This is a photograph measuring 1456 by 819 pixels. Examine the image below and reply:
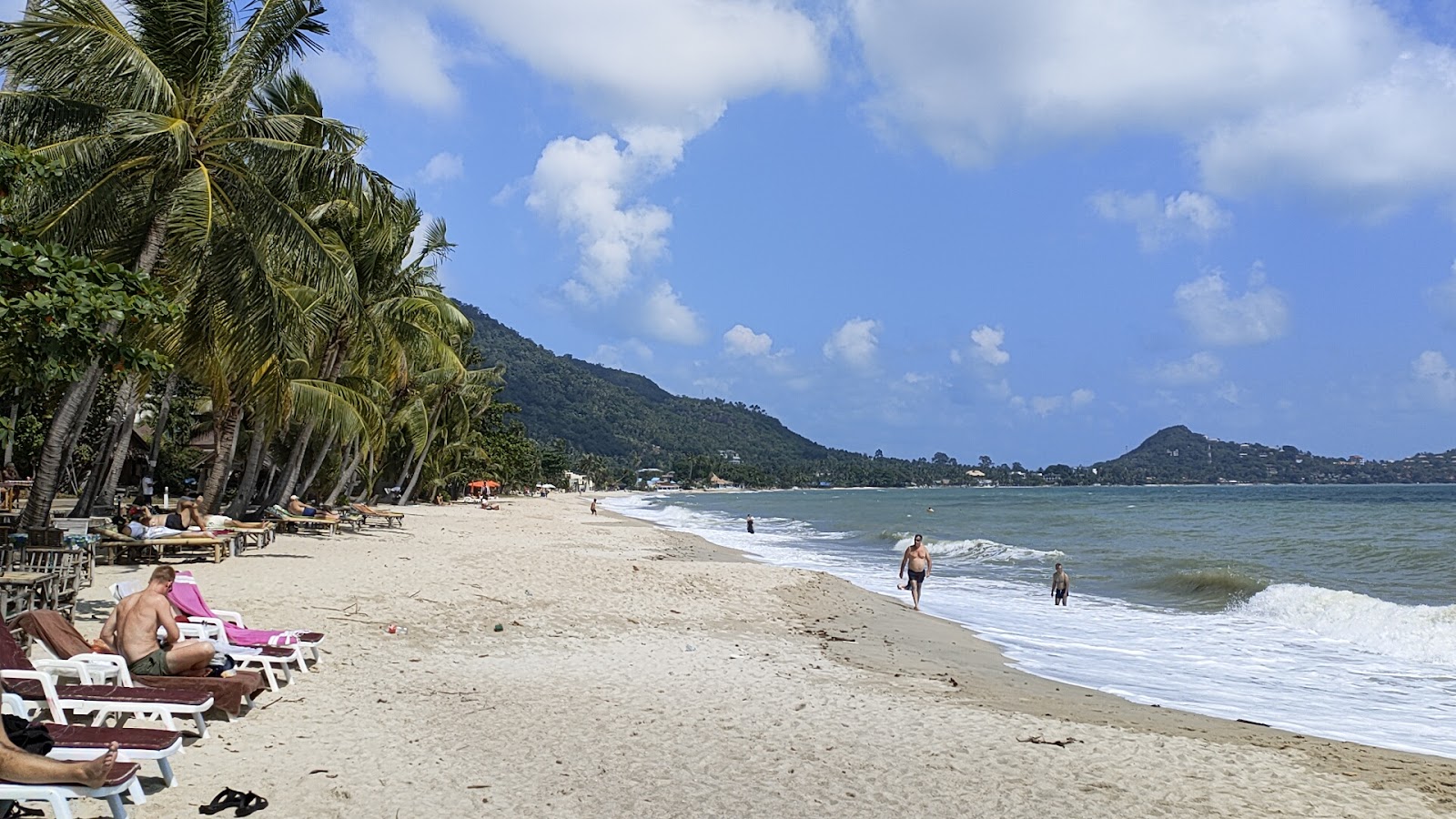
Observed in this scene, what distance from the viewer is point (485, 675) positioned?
25.9ft

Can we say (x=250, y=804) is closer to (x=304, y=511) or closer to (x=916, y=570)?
(x=916, y=570)

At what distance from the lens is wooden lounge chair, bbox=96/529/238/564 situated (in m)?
13.4

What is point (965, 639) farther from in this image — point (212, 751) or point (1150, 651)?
point (212, 751)

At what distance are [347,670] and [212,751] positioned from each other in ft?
7.63

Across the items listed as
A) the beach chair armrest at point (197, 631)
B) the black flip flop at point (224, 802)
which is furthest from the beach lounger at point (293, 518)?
the black flip flop at point (224, 802)

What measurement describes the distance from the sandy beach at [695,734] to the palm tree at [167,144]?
407 centimetres

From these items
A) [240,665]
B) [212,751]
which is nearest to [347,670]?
[240,665]

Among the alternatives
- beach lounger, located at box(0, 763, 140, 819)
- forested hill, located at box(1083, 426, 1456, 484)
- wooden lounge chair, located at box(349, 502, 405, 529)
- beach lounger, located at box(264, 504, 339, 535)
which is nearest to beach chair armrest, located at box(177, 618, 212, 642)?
beach lounger, located at box(0, 763, 140, 819)

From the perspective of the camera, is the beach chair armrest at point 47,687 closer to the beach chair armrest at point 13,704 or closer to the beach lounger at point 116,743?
the beach chair armrest at point 13,704

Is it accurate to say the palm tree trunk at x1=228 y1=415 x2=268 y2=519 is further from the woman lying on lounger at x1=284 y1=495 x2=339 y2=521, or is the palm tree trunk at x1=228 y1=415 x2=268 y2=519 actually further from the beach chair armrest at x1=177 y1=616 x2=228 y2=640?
the beach chair armrest at x1=177 y1=616 x2=228 y2=640

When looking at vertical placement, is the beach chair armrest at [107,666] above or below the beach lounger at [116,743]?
above

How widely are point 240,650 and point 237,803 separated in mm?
2510

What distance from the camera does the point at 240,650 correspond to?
22.2ft

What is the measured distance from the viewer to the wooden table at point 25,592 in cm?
703
